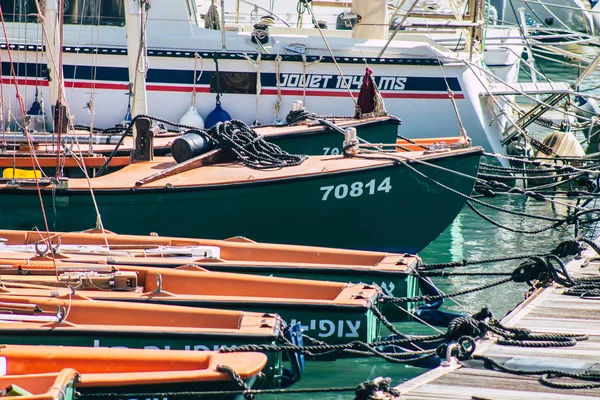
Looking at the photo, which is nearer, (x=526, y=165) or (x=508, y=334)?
(x=508, y=334)

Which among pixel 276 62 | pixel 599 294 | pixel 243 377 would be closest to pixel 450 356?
pixel 243 377

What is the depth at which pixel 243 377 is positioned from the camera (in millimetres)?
5797

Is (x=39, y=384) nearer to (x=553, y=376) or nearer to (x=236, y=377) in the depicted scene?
(x=236, y=377)

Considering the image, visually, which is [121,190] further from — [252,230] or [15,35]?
[15,35]

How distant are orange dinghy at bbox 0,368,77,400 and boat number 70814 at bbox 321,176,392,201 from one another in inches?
194

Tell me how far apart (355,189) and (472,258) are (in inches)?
98.8

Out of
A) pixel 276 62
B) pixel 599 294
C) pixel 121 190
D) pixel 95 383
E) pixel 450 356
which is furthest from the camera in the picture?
pixel 276 62

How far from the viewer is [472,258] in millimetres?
12078

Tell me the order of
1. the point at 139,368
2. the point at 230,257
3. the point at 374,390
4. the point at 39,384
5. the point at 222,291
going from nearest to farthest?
the point at 39,384 → the point at 374,390 → the point at 139,368 → the point at 222,291 → the point at 230,257

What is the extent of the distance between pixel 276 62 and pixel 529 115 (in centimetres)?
407

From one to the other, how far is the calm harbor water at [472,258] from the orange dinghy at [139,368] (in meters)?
1.42

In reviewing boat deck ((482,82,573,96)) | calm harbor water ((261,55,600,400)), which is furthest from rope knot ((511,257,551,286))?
boat deck ((482,82,573,96))

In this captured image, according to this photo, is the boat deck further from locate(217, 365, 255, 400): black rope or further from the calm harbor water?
locate(217, 365, 255, 400): black rope

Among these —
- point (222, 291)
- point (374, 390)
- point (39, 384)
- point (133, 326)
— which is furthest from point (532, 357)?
point (39, 384)
